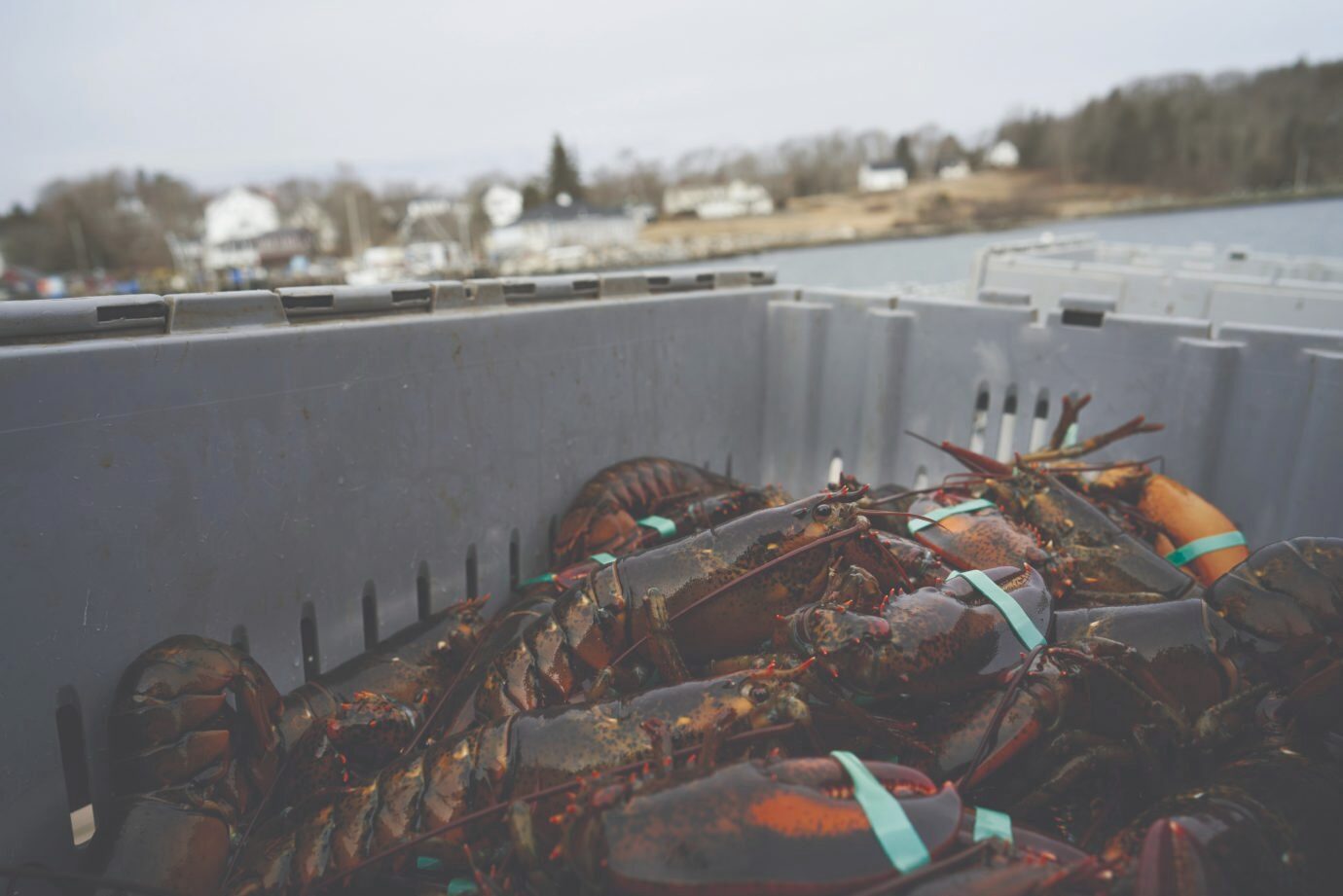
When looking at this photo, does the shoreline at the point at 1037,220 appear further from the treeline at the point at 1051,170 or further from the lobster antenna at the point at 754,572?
the lobster antenna at the point at 754,572

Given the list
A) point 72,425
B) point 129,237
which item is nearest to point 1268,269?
point 72,425

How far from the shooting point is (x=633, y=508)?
3.05m

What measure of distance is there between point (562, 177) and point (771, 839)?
8298cm

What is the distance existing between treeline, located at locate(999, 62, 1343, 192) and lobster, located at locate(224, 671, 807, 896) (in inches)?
3586

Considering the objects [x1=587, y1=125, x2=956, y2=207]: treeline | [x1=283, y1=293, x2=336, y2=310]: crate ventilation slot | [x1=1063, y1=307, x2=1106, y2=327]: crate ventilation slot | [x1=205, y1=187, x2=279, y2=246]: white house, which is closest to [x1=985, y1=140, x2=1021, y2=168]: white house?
[x1=587, y1=125, x2=956, y2=207]: treeline

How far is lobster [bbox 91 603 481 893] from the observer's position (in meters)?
1.61

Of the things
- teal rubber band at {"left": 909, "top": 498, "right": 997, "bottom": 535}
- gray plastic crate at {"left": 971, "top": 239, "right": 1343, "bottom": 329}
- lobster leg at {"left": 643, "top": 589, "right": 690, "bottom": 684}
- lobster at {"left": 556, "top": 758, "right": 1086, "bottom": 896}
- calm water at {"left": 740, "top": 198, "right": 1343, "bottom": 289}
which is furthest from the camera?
calm water at {"left": 740, "top": 198, "right": 1343, "bottom": 289}

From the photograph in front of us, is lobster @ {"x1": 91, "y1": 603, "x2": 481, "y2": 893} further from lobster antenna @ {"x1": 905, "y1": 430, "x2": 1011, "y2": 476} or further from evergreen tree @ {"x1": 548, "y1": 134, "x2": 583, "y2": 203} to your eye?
evergreen tree @ {"x1": 548, "y1": 134, "x2": 583, "y2": 203}

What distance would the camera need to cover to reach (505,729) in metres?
1.77

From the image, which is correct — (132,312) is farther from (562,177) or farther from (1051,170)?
(1051,170)

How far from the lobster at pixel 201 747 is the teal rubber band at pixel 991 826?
4.96 feet

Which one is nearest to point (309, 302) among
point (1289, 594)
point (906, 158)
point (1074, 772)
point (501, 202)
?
point (1074, 772)

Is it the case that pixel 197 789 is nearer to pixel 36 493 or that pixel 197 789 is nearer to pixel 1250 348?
pixel 36 493

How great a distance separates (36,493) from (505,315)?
1.45 metres
